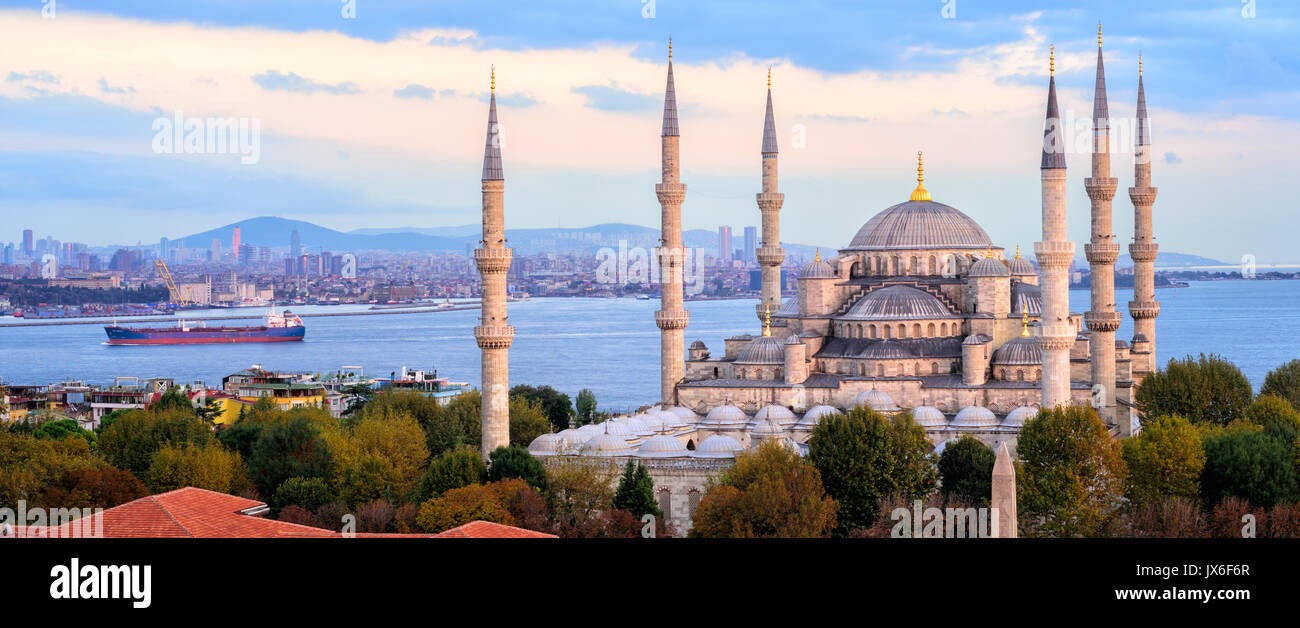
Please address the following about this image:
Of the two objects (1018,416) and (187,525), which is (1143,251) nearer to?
(1018,416)

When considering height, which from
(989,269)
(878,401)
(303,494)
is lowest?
(303,494)

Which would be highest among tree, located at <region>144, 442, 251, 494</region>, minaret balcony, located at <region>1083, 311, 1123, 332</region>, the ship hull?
A: minaret balcony, located at <region>1083, 311, 1123, 332</region>

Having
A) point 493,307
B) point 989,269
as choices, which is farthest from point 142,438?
point 989,269

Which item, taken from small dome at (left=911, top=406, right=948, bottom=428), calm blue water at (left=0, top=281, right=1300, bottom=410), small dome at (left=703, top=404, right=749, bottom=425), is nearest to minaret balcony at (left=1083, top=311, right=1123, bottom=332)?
small dome at (left=911, top=406, right=948, bottom=428)

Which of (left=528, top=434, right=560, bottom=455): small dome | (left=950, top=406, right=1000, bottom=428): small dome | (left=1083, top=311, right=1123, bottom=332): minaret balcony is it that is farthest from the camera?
(left=1083, top=311, right=1123, bottom=332): minaret balcony

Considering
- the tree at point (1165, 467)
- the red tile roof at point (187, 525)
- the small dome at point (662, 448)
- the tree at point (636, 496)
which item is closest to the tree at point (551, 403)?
Result: the small dome at point (662, 448)

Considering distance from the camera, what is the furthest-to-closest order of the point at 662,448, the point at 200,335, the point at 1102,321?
the point at 200,335, the point at 1102,321, the point at 662,448

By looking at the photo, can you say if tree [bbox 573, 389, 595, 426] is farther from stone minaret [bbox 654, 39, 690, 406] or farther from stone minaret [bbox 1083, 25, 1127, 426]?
stone minaret [bbox 1083, 25, 1127, 426]

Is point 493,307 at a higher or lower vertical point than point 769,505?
higher
